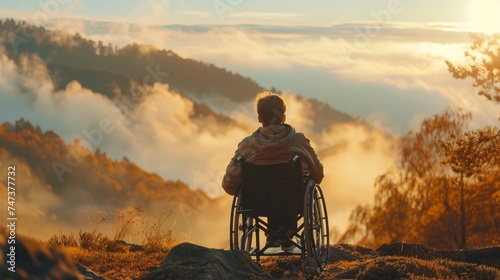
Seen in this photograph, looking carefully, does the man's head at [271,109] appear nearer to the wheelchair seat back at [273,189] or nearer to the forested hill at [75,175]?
the wheelchair seat back at [273,189]

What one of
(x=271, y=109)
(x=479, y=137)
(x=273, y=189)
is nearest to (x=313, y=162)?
(x=273, y=189)

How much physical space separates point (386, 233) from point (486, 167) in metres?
26.4

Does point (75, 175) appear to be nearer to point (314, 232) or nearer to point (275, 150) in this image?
point (314, 232)

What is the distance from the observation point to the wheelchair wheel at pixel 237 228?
5996 millimetres

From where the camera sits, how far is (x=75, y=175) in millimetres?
125250

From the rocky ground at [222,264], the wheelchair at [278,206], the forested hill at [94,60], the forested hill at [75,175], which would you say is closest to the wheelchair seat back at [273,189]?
the wheelchair at [278,206]

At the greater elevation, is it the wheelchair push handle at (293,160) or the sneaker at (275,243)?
the wheelchair push handle at (293,160)

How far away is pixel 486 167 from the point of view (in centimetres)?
1310

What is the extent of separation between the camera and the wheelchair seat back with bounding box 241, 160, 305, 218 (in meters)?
5.88

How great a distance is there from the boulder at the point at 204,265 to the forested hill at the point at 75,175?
110m

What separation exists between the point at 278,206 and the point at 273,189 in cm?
14

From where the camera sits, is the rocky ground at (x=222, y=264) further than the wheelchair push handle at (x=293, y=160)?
No

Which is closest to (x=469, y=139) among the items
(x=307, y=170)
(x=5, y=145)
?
(x=307, y=170)

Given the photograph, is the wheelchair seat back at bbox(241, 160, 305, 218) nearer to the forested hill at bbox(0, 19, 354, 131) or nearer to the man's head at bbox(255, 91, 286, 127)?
the man's head at bbox(255, 91, 286, 127)
